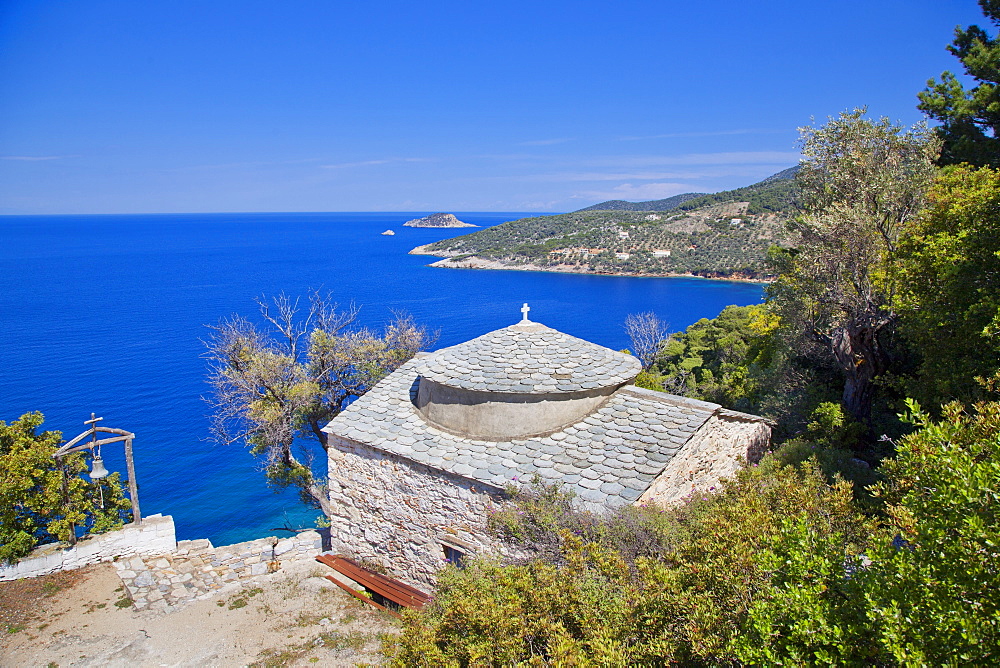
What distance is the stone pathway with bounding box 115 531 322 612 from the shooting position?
10266 mm

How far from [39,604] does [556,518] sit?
9.20 metres

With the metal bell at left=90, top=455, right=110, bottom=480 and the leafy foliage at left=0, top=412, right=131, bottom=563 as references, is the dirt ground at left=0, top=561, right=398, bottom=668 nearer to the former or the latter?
the leafy foliage at left=0, top=412, right=131, bottom=563

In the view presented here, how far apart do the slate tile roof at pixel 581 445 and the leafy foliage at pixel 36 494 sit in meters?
5.42

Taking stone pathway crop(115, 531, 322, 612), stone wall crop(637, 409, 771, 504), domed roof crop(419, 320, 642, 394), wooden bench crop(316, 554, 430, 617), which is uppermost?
domed roof crop(419, 320, 642, 394)

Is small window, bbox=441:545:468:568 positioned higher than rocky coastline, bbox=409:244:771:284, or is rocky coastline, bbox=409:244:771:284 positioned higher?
small window, bbox=441:545:468:568

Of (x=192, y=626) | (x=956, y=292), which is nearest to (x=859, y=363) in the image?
(x=956, y=292)

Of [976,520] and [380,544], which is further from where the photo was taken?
[380,544]

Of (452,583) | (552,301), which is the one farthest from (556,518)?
(552,301)

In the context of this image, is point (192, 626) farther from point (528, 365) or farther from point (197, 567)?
point (528, 365)

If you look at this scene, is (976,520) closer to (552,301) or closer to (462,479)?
(462,479)

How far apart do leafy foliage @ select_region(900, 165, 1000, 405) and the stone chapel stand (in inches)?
120

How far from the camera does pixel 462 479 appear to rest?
30.9 ft

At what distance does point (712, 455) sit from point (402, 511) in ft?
18.7

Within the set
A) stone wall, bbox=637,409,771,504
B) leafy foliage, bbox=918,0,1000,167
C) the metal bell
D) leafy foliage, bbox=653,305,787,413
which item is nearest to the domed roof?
stone wall, bbox=637,409,771,504
